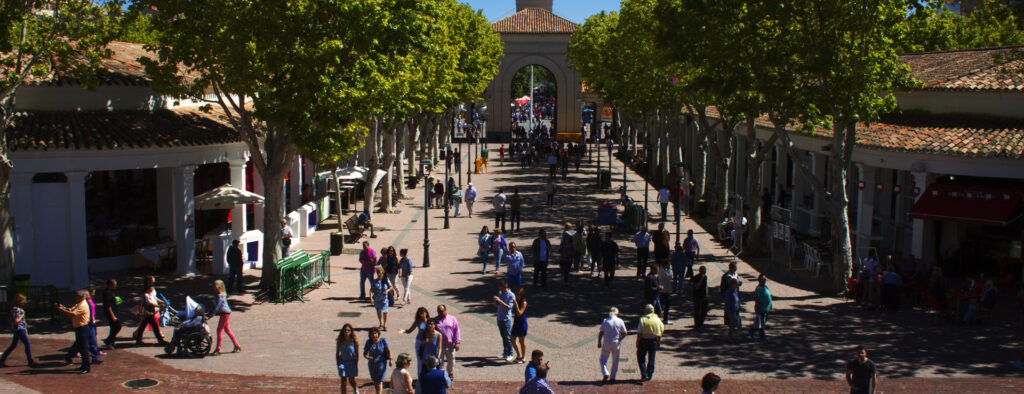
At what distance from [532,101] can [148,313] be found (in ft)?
301

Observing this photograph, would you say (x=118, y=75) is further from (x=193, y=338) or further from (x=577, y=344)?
(x=577, y=344)

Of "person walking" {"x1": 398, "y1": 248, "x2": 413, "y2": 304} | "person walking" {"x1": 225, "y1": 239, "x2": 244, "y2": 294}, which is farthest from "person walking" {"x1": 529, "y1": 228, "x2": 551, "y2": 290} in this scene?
"person walking" {"x1": 225, "y1": 239, "x2": 244, "y2": 294}

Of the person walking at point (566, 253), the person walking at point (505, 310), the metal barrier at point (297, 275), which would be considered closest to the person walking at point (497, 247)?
the person walking at point (566, 253)

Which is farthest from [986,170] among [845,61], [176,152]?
[176,152]

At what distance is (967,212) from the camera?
74.0 ft

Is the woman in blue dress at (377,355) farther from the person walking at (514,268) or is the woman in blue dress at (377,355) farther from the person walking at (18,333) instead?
the person walking at (514,268)

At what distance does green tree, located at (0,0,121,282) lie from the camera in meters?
19.7

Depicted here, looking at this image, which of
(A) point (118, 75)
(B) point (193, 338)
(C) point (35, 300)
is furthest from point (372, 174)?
(B) point (193, 338)

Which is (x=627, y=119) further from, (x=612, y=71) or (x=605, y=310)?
(x=605, y=310)

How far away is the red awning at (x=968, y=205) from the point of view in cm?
2223

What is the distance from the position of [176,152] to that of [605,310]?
11637mm

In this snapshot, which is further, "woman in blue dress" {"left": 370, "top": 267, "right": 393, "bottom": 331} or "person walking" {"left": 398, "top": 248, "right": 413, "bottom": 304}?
"person walking" {"left": 398, "top": 248, "right": 413, "bottom": 304}

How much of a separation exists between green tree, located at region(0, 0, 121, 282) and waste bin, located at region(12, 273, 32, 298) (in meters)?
0.43

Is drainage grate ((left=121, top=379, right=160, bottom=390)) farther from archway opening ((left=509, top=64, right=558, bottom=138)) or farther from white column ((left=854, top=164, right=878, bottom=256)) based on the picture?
archway opening ((left=509, top=64, right=558, bottom=138))
